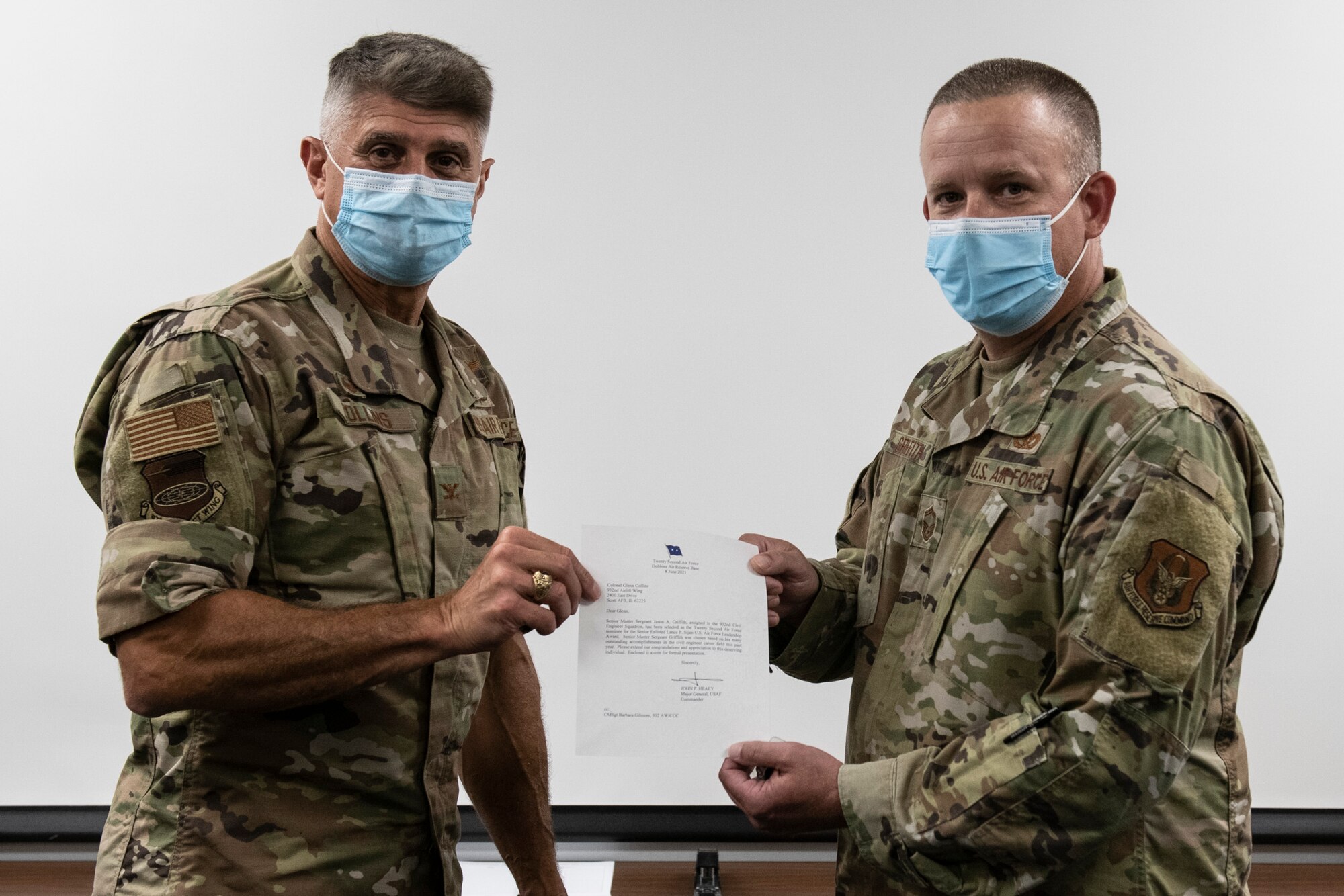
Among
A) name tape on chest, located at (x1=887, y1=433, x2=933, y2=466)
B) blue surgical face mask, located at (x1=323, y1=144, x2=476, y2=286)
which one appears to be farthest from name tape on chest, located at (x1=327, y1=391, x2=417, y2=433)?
name tape on chest, located at (x1=887, y1=433, x2=933, y2=466)

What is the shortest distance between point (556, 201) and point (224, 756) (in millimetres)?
1644

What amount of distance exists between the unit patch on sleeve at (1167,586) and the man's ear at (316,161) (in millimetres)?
1236

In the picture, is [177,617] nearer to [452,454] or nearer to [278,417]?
[278,417]

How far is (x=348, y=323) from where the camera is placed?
5.12 ft

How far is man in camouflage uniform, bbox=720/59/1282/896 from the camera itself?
1305mm

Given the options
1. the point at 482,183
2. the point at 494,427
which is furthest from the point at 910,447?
the point at 482,183

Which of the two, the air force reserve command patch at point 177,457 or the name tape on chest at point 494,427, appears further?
the name tape on chest at point 494,427

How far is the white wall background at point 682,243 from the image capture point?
A: 104 inches

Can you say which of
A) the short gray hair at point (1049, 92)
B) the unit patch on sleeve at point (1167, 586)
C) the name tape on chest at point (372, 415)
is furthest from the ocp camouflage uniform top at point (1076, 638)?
the name tape on chest at point (372, 415)

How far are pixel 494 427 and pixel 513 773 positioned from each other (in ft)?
1.87

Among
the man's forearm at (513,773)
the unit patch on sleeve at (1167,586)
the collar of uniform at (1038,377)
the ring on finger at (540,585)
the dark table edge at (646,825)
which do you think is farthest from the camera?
the dark table edge at (646,825)

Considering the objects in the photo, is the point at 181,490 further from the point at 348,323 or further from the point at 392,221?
the point at 392,221

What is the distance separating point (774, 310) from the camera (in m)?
2.68

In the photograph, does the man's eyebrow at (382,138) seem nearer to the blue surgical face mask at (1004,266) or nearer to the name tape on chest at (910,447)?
the blue surgical face mask at (1004,266)
